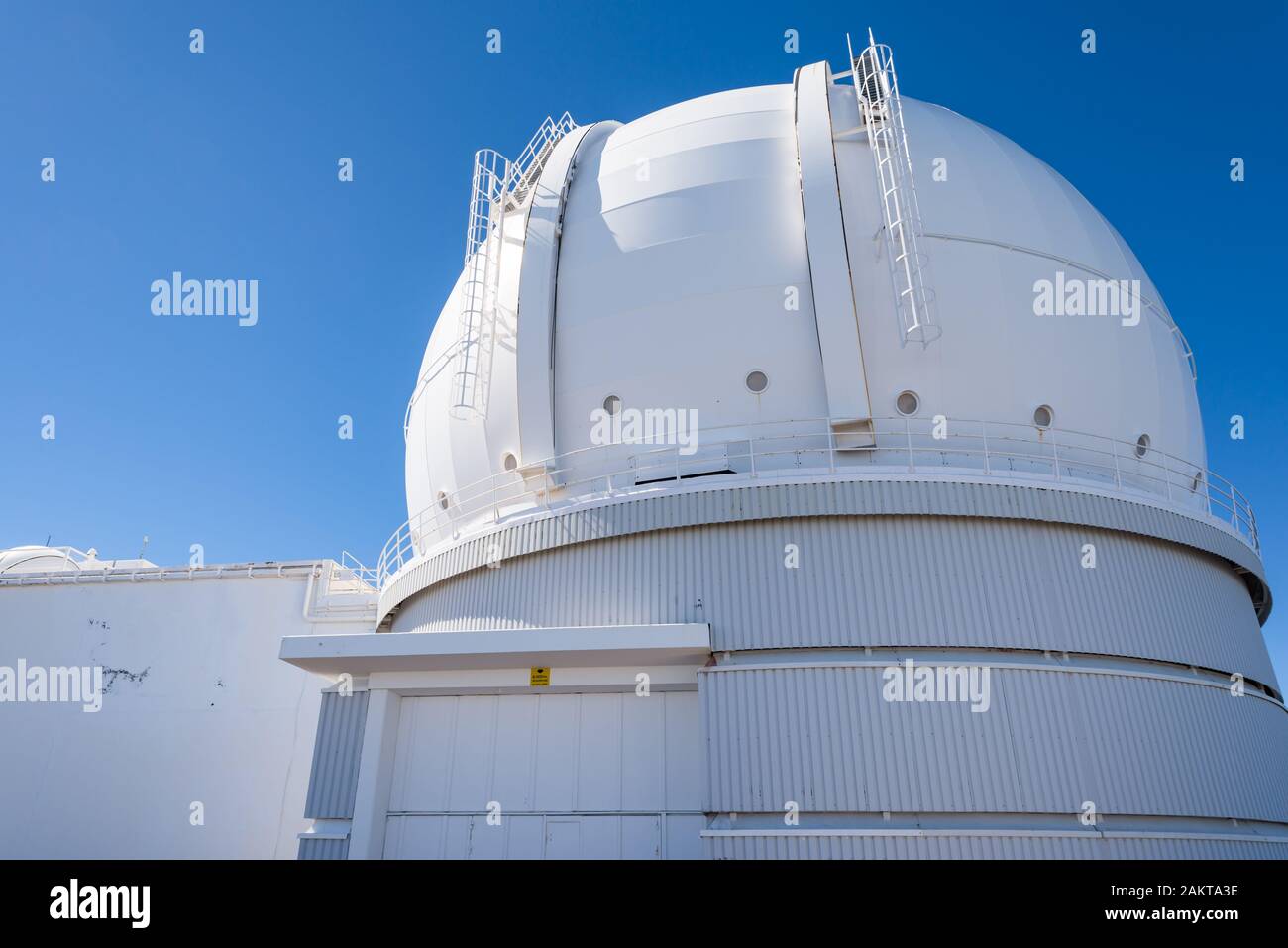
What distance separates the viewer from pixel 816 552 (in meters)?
12.2

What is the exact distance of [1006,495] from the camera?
40.6 ft

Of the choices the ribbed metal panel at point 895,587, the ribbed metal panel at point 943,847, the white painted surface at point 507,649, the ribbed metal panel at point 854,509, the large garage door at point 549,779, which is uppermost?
the ribbed metal panel at point 854,509

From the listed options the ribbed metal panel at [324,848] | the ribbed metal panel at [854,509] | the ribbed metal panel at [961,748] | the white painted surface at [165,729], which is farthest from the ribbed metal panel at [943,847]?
the white painted surface at [165,729]

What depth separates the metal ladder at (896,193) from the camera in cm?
1299

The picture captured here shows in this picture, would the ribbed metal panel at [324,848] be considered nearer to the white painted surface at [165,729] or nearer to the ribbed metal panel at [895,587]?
the ribbed metal panel at [895,587]

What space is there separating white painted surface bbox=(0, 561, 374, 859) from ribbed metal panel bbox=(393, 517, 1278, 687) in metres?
9.54

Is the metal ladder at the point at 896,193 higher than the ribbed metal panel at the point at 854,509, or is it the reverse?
the metal ladder at the point at 896,193

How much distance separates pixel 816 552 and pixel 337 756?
25.3 ft

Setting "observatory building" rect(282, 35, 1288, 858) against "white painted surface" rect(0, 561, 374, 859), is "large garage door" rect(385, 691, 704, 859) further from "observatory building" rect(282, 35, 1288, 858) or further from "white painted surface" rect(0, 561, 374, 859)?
"white painted surface" rect(0, 561, 374, 859)

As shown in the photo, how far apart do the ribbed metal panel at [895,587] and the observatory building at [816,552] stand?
0.15 ft

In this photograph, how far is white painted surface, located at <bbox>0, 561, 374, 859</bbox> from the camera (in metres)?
19.2

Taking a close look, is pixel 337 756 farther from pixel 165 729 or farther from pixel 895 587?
pixel 165 729

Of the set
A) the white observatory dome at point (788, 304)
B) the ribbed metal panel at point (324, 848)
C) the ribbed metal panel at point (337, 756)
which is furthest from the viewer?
the white observatory dome at point (788, 304)
